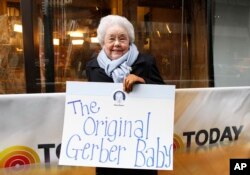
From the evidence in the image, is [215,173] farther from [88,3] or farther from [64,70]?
[88,3]

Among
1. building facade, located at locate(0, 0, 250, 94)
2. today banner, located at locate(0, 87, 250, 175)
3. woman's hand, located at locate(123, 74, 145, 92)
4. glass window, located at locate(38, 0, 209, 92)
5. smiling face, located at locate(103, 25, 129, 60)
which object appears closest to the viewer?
woman's hand, located at locate(123, 74, 145, 92)

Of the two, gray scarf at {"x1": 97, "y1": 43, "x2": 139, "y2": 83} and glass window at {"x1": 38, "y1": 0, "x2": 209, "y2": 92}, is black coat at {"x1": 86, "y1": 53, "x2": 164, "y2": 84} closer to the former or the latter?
gray scarf at {"x1": 97, "y1": 43, "x2": 139, "y2": 83}

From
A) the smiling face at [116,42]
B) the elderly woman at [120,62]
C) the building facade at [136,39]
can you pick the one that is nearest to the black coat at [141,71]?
the elderly woman at [120,62]

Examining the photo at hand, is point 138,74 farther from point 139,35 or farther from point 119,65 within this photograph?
point 139,35

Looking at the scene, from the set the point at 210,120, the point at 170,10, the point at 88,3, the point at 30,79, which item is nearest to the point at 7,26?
the point at 30,79

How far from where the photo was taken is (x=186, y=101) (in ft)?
10.4

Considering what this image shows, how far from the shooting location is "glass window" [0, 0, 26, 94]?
14.9ft

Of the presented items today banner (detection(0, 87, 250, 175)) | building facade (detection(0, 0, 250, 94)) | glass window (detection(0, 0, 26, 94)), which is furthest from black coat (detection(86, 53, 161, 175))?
glass window (detection(0, 0, 26, 94))

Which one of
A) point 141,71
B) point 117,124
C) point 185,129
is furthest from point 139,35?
point 117,124

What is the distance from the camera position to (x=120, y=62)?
2.29 meters

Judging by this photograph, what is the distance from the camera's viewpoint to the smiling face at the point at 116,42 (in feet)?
7.67

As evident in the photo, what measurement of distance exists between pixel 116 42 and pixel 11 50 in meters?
2.73

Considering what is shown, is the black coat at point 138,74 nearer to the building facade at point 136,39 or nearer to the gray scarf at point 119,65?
the gray scarf at point 119,65

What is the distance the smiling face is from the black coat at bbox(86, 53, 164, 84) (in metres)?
0.11
